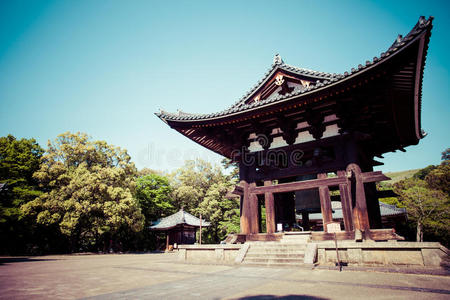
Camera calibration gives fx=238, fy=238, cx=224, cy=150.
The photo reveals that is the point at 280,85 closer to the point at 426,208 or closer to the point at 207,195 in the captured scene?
the point at 426,208

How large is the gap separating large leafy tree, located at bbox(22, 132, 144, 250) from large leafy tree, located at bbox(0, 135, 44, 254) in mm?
1198

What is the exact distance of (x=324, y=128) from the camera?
9.33 metres

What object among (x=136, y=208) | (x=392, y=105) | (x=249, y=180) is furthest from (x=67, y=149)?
(x=392, y=105)

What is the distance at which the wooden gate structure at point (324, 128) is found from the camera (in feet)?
23.4

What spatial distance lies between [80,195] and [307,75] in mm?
24718

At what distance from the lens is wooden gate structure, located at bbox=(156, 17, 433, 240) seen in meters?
7.14

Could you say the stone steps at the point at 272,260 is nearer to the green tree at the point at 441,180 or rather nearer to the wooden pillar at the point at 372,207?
the wooden pillar at the point at 372,207

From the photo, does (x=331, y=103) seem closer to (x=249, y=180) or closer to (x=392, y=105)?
(x=392, y=105)

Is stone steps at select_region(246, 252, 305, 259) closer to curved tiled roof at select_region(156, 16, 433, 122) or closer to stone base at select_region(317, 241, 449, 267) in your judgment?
stone base at select_region(317, 241, 449, 267)

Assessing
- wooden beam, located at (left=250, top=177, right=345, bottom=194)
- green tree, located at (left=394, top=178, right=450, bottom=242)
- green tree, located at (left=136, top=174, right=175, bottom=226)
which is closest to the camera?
wooden beam, located at (left=250, top=177, right=345, bottom=194)

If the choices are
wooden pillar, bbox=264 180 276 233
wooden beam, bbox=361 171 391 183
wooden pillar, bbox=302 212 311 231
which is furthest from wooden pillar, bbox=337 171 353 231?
wooden pillar, bbox=302 212 311 231

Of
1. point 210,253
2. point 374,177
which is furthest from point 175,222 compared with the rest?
point 374,177

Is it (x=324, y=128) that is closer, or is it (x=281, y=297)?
(x=281, y=297)

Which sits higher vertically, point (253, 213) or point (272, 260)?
point (253, 213)
